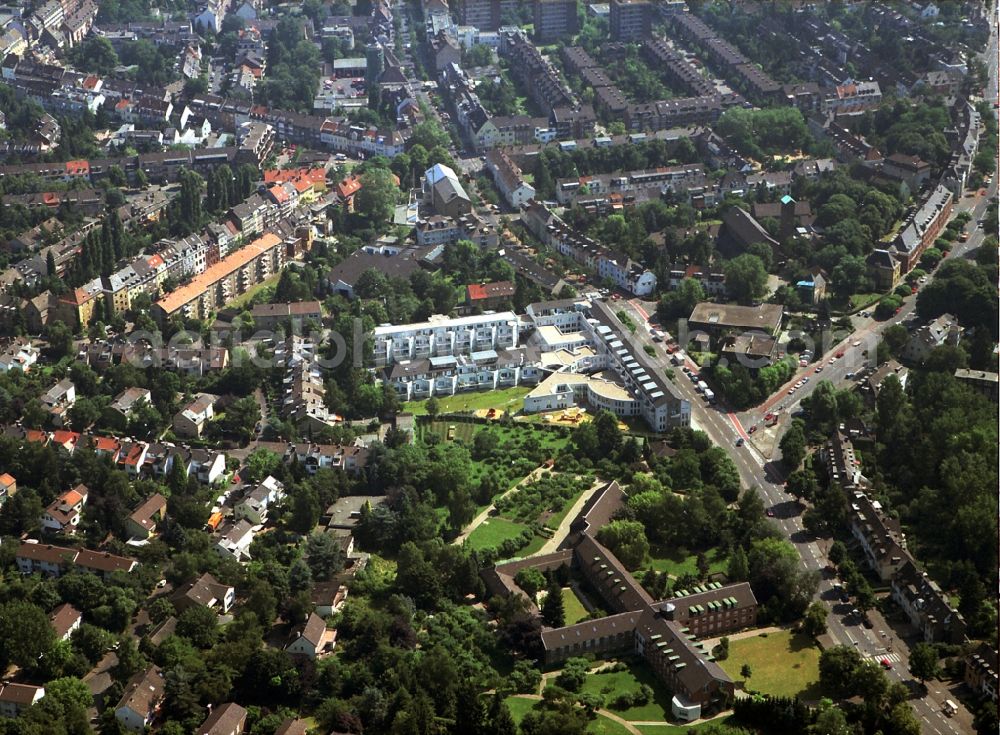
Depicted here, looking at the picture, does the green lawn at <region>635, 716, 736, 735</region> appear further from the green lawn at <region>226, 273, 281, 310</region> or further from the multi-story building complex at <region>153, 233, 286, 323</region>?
the green lawn at <region>226, 273, 281, 310</region>

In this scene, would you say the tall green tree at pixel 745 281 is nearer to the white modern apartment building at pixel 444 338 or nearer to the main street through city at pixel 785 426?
the main street through city at pixel 785 426

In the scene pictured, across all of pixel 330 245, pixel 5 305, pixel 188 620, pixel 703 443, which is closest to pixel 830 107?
pixel 330 245

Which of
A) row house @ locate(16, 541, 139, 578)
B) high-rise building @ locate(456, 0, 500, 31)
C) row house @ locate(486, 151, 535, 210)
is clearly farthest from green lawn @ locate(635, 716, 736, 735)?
high-rise building @ locate(456, 0, 500, 31)

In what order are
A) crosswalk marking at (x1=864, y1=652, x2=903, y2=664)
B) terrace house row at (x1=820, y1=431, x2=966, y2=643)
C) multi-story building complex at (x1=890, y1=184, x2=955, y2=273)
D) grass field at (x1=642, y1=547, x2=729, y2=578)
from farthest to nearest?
multi-story building complex at (x1=890, y1=184, x2=955, y2=273)
grass field at (x1=642, y1=547, x2=729, y2=578)
terrace house row at (x1=820, y1=431, x2=966, y2=643)
crosswalk marking at (x1=864, y1=652, x2=903, y2=664)

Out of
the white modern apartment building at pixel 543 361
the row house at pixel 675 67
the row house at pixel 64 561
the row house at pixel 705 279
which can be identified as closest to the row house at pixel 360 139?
the row house at pixel 675 67

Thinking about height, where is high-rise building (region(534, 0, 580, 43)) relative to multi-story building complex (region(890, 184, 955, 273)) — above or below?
above

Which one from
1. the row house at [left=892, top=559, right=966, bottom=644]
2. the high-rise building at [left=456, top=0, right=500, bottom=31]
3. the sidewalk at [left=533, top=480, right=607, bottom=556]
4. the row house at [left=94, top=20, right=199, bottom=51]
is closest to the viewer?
the row house at [left=892, top=559, right=966, bottom=644]

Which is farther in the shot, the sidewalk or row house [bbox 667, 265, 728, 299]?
row house [bbox 667, 265, 728, 299]

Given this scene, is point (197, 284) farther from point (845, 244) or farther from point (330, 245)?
point (845, 244)
